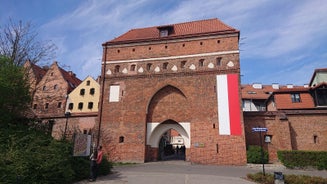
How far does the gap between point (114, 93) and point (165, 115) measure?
5248mm

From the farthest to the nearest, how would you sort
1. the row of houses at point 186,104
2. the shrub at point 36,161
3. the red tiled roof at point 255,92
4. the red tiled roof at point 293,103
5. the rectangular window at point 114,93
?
the red tiled roof at point 255,92 < the red tiled roof at point 293,103 < the rectangular window at point 114,93 < the row of houses at point 186,104 < the shrub at point 36,161

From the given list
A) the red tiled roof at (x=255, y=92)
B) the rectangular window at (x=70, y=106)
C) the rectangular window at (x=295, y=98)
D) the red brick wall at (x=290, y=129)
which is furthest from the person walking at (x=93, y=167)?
the red tiled roof at (x=255, y=92)

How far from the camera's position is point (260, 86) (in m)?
38.9

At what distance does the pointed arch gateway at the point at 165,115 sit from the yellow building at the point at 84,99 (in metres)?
13.2

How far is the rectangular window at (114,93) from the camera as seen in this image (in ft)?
69.5

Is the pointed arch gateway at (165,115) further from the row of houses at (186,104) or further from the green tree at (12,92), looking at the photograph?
the green tree at (12,92)

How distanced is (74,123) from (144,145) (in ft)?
25.0

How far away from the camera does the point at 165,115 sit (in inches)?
801

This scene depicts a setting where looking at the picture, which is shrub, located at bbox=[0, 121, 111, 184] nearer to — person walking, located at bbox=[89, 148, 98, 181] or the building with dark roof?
person walking, located at bbox=[89, 148, 98, 181]

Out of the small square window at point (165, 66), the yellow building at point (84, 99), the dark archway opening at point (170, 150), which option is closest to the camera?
the small square window at point (165, 66)

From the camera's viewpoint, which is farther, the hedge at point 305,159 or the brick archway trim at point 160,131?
the brick archway trim at point 160,131

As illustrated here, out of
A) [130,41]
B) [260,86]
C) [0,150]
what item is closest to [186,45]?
[130,41]

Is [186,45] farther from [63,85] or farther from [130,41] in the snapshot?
[63,85]

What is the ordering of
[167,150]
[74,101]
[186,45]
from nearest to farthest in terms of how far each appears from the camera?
[186,45]
[167,150]
[74,101]
